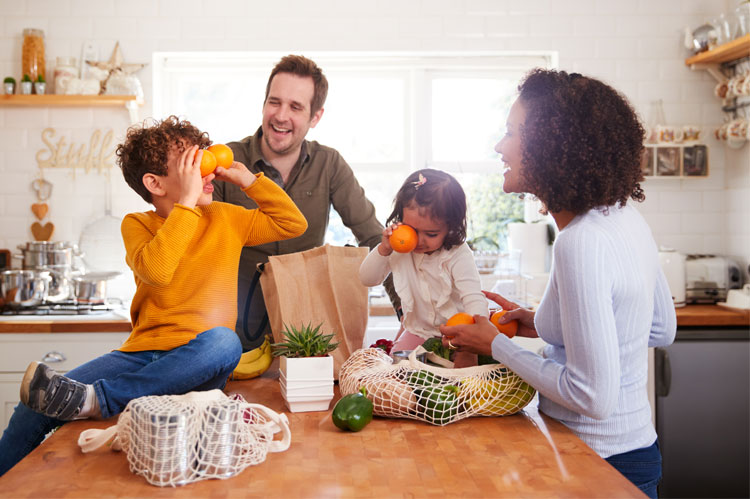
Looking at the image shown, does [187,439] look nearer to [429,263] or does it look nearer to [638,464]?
[638,464]

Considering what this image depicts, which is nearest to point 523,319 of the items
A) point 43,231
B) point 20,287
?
point 20,287

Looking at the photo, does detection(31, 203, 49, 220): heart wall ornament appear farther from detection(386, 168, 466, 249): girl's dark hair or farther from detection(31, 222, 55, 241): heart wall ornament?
detection(386, 168, 466, 249): girl's dark hair

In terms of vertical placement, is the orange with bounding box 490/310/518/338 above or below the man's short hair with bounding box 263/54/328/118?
below

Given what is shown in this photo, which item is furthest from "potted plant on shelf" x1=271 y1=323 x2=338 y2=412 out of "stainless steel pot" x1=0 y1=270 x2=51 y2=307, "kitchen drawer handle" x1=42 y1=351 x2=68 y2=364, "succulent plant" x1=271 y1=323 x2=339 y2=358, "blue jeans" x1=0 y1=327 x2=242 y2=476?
"stainless steel pot" x1=0 y1=270 x2=51 y2=307

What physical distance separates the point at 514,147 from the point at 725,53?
101 inches

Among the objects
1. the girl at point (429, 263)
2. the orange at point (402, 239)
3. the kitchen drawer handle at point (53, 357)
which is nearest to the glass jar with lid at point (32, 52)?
the kitchen drawer handle at point (53, 357)

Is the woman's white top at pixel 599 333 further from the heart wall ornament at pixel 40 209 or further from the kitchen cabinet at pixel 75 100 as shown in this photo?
the heart wall ornament at pixel 40 209

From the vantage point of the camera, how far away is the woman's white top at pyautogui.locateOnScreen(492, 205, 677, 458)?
1251 mm

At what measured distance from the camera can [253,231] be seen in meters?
1.91

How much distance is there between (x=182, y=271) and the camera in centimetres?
173

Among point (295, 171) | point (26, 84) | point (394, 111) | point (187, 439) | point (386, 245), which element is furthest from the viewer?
point (394, 111)

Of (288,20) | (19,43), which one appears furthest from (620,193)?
(19,43)

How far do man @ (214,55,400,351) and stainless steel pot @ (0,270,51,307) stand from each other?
1.45m

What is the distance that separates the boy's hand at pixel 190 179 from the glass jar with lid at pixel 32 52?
8.02ft
